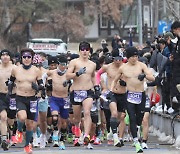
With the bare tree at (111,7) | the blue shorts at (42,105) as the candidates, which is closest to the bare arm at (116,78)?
the blue shorts at (42,105)

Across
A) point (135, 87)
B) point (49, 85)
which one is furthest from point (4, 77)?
point (135, 87)

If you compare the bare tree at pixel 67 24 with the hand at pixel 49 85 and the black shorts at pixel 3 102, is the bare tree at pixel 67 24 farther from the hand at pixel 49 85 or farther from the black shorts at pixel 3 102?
the black shorts at pixel 3 102

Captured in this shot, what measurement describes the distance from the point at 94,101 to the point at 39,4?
1157 inches

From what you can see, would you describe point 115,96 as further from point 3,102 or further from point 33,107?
point 3,102

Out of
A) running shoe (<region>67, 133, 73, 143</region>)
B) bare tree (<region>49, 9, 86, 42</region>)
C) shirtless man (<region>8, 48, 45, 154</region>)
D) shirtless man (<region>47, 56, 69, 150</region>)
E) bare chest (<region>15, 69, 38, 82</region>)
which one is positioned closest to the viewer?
shirtless man (<region>8, 48, 45, 154</region>)

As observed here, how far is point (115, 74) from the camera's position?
53.5 feet

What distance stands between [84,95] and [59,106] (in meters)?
1.17

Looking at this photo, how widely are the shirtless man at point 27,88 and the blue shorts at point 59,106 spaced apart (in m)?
1.89

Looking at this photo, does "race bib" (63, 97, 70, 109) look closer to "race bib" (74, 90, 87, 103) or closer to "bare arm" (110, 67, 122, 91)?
"race bib" (74, 90, 87, 103)

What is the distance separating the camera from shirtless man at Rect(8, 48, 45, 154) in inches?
558

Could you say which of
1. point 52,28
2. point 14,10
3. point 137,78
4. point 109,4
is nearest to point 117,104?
point 137,78

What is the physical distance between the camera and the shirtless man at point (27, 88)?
558 inches

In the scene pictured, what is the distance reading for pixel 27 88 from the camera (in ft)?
46.9

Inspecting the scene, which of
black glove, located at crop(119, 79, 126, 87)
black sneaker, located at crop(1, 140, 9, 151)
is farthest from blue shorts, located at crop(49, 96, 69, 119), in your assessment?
black sneaker, located at crop(1, 140, 9, 151)
